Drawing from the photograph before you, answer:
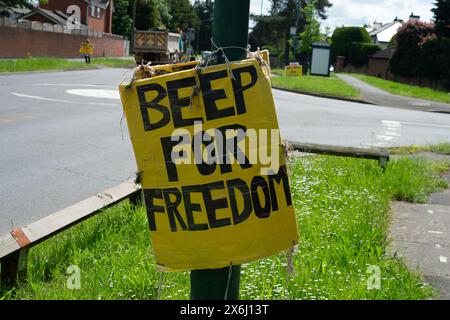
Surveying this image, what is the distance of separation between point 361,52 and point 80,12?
31357 millimetres

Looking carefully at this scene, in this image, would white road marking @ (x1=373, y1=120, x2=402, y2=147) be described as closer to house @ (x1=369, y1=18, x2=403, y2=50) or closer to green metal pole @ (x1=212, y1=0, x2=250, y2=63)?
green metal pole @ (x1=212, y1=0, x2=250, y2=63)

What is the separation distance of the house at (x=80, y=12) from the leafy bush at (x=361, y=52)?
28.8 meters

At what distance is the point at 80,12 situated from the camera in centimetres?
6844

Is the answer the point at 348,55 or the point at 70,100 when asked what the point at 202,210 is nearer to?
the point at 70,100

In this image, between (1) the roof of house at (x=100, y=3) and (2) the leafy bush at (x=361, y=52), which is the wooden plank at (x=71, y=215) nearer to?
(1) the roof of house at (x=100, y=3)

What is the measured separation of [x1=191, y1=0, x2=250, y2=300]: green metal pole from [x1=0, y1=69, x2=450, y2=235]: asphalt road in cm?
92

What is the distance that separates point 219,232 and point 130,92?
2.26 feet

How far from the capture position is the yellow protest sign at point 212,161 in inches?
100

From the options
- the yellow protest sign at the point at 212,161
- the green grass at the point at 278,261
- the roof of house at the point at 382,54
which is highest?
the yellow protest sign at the point at 212,161

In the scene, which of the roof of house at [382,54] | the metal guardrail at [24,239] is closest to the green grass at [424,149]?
the metal guardrail at [24,239]

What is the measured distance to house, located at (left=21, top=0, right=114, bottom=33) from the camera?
209ft

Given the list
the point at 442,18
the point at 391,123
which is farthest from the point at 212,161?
the point at 442,18

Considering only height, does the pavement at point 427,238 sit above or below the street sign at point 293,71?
above
